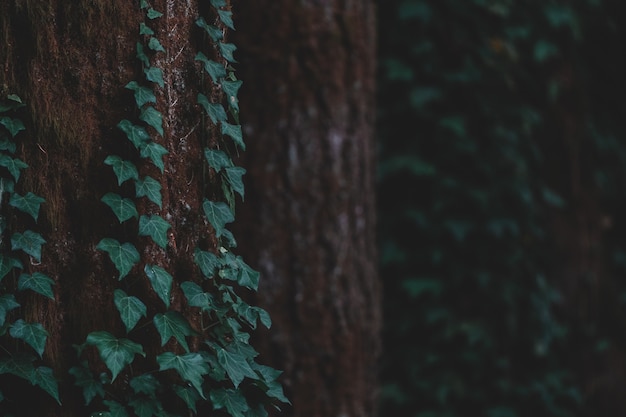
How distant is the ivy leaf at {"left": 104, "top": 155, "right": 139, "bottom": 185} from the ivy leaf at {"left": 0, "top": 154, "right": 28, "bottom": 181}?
17 cm

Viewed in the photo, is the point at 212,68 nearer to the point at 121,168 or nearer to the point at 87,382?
the point at 121,168

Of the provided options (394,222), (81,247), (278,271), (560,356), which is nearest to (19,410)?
(81,247)

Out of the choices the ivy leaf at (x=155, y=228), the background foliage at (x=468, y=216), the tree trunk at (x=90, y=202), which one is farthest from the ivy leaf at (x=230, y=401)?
the background foliage at (x=468, y=216)

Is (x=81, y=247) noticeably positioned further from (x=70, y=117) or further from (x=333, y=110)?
(x=333, y=110)

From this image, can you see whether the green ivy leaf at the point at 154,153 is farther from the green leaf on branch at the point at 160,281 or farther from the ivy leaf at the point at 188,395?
the ivy leaf at the point at 188,395

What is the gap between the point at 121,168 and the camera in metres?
1.61

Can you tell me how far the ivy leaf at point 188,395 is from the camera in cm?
163

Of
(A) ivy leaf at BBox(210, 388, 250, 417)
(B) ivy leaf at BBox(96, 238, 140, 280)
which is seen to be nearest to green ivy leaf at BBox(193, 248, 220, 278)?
(B) ivy leaf at BBox(96, 238, 140, 280)

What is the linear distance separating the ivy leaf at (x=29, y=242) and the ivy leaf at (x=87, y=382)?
0.23 m

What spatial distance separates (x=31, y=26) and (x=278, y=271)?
59.1 inches

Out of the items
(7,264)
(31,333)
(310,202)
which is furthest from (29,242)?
(310,202)

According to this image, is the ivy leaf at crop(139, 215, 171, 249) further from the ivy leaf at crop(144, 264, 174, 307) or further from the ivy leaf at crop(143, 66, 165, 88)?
A: the ivy leaf at crop(143, 66, 165, 88)

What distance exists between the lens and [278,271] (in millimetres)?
2922

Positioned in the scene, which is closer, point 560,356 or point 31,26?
point 31,26
